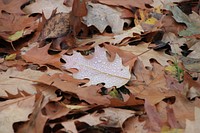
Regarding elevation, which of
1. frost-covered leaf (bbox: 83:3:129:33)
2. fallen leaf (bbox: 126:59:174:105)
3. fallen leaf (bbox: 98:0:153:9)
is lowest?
fallen leaf (bbox: 126:59:174:105)

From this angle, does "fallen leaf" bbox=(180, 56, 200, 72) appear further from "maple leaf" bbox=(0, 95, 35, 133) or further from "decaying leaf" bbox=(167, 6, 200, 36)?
"maple leaf" bbox=(0, 95, 35, 133)

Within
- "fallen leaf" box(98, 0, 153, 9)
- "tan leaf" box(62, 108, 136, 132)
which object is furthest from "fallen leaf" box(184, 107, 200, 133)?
"fallen leaf" box(98, 0, 153, 9)

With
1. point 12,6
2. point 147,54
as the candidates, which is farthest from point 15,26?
point 147,54

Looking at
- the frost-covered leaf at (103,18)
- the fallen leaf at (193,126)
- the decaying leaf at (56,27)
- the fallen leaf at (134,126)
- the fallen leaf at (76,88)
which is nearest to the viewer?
the fallen leaf at (193,126)

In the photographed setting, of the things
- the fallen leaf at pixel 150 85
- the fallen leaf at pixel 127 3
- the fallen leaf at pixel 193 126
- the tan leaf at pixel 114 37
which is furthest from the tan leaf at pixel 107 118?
the fallen leaf at pixel 127 3

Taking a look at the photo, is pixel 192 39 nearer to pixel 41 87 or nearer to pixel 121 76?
pixel 121 76

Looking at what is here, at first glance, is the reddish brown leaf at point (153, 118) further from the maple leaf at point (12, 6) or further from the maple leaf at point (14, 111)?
the maple leaf at point (12, 6)
